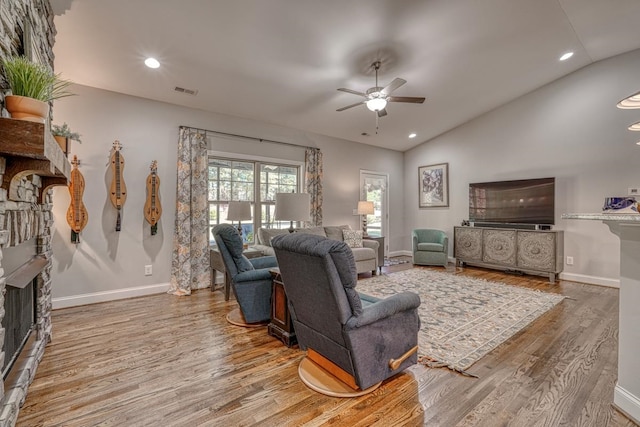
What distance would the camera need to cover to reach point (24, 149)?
4.42ft

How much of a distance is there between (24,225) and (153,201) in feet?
7.63

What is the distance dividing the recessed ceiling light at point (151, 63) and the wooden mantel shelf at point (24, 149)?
7.22ft

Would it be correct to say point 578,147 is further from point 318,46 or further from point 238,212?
point 238,212

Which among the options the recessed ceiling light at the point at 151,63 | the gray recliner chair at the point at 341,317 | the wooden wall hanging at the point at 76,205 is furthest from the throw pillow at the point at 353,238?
the wooden wall hanging at the point at 76,205

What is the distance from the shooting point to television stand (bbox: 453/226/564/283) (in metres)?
4.90

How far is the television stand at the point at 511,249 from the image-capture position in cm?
490

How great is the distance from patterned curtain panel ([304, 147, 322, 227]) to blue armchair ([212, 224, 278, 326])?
283cm

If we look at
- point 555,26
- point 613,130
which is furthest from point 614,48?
point 555,26

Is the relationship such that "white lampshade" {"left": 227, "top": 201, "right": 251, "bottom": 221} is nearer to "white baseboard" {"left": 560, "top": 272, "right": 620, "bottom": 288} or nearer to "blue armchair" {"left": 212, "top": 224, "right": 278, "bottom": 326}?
"blue armchair" {"left": 212, "top": 224, "right": 278, "bottom": 326}

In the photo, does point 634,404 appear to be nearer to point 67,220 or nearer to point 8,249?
point 8,249

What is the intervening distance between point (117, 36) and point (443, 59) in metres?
3.87

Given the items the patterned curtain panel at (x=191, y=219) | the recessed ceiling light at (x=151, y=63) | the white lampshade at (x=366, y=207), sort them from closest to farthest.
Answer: the recessed ceiling light at (x=151, y=63)
the patterned curtain panel at (x=191, y=219)
the white lampshade at (x=366, y=207)

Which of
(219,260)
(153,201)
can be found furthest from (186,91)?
(219,260)

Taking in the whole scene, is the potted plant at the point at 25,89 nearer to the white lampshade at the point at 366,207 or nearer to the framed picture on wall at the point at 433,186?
the white lampshade at the point at 366,207
